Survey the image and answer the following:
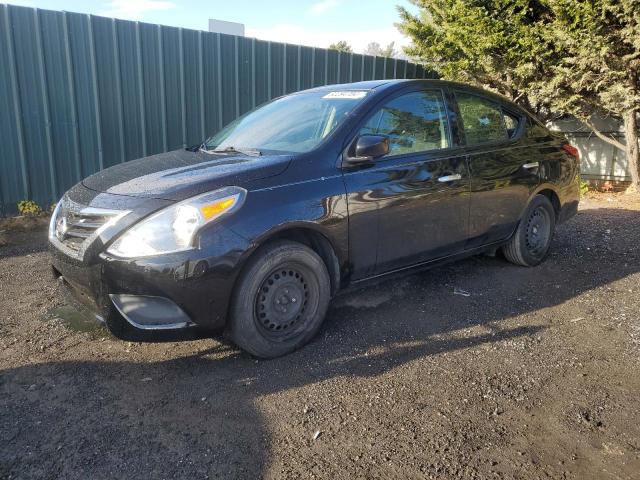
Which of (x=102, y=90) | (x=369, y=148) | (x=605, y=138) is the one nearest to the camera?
(x=369, y=148)

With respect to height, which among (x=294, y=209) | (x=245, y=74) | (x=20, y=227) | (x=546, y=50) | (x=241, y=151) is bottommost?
(x=20, y=227)

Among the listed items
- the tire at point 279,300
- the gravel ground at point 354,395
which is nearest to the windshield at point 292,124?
the tire at point 279,300

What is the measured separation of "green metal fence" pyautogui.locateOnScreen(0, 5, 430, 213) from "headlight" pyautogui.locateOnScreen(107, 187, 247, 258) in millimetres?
4832

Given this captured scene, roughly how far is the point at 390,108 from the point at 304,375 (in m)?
2.00

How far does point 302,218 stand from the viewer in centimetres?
309

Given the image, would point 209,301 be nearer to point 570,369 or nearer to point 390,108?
point 390,108

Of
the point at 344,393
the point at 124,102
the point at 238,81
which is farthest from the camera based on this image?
the point at 238,81

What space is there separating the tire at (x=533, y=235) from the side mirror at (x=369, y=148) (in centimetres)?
206

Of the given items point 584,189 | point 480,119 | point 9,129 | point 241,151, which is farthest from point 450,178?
point 584,189

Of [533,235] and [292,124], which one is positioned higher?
[292,124]

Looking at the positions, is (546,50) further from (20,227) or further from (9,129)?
(20,227)

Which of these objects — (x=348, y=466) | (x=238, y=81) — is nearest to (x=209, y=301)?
(x=348, y=466)

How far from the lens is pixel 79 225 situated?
2.95 meters

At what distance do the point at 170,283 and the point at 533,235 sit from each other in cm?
364
